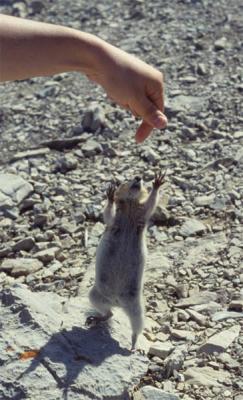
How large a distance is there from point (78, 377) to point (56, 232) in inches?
117

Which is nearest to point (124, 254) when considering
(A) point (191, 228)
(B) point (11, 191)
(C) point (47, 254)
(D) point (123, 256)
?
(D) point (123, 256)

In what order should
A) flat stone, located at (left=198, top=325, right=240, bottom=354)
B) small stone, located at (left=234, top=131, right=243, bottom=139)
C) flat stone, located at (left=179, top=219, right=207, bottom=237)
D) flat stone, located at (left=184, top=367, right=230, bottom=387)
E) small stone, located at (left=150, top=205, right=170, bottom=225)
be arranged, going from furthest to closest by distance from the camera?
small stone, located at (left=234, top=131, right=243, bottom=139) → small stone, located at (left=150, top=205, right=170, bottom=225) → flat stone, located at (left=179, top=219, right=207, bottom=237) → flat stone, located at (left=198, top=325, right=240, bottom=354) → flat stone, located at (left=184, top=367, right=230, bottom=387)

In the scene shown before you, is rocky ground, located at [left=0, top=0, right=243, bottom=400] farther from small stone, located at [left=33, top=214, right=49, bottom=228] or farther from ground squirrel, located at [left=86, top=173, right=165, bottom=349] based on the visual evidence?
ground squirrel, located at [left=86, top=173, right=165, bottom=349]

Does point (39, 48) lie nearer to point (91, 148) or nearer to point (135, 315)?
point (135, 315)

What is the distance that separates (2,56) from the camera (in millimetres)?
5840

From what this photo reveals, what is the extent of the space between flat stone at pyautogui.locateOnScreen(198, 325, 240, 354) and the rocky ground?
0.5 inches

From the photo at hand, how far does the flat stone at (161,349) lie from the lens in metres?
6.70

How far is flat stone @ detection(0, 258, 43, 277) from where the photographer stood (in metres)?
8.13

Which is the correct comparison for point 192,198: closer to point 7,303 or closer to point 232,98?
point 232,98

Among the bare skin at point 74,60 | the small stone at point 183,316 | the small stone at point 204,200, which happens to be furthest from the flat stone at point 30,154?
the bare skin at point 74,60

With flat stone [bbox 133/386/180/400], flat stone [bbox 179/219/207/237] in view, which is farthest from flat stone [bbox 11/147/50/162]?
flat stone [bbox 133/386/180/400]

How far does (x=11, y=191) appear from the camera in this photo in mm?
9453

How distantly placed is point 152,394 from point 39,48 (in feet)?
8.88

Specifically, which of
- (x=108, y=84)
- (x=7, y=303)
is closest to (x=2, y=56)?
(x=108, y=84)
